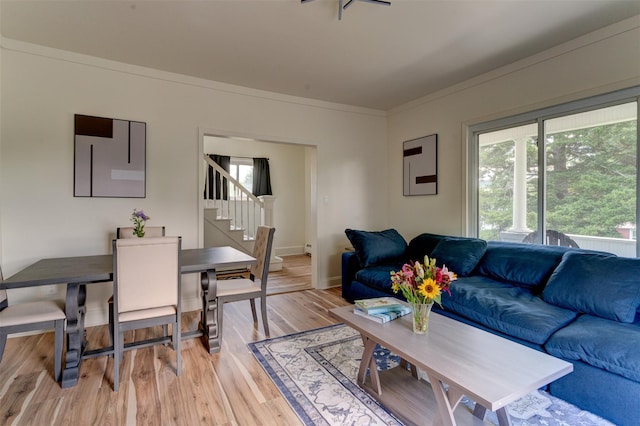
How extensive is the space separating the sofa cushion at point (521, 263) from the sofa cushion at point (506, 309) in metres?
0.10

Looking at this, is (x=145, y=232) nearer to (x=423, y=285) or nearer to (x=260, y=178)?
(x=423, y=285)

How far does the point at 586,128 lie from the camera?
280 centimetres

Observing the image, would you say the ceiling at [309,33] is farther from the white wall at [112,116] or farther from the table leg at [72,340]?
the table leg at [72,340]

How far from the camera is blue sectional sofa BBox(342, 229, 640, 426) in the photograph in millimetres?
1697

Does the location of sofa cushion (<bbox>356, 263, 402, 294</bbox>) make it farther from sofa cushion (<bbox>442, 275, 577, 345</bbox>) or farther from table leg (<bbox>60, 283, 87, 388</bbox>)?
table leg (<bbox>60, 283, 87, 388</bbox>)

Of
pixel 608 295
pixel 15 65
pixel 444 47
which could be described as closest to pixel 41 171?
pixel 15 65

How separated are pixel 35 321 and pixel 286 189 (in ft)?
19.5

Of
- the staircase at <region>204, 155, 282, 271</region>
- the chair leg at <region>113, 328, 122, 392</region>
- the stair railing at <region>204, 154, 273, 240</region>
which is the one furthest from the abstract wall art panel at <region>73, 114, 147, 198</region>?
the stair railing at <region>204, 154, 273, 240</region>

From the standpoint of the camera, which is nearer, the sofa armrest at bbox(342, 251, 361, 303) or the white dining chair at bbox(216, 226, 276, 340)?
the white dining chair at bbox(216, 226, 276, 340)

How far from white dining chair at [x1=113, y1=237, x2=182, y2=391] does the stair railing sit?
3.55 meters

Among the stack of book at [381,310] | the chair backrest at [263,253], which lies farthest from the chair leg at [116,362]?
the stack of book at [381,310]

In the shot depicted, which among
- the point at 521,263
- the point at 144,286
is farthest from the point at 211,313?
the point at 521,263

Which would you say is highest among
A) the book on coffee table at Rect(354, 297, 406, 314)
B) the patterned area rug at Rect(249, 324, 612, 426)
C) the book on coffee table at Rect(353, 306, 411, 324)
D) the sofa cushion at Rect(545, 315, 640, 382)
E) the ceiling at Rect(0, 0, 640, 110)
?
the ceiling at Rect(0, 0, 640, 110)

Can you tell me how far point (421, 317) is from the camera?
177 cm
